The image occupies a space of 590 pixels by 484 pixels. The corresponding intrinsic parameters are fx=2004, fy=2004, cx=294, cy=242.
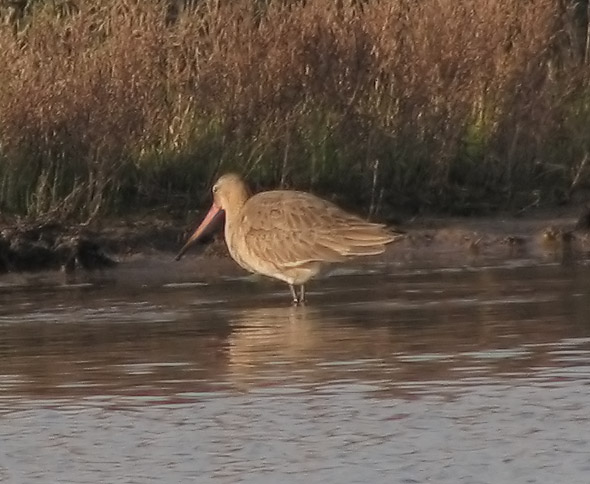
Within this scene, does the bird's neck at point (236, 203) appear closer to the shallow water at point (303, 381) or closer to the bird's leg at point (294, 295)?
the shallow water at point (303, 381)

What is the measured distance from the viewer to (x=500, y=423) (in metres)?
8.09

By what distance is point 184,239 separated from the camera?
14125 mm

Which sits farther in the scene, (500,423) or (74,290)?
(74,290)

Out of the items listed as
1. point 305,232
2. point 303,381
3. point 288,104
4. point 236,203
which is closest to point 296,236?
point 305,232

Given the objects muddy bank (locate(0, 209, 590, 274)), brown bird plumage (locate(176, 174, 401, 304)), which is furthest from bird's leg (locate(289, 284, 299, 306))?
muddy bank (locate(0, 209, 590, 274))

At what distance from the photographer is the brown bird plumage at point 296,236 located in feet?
39.8

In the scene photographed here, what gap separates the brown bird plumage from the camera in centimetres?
1214

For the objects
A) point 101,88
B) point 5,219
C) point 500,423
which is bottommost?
point 500,423

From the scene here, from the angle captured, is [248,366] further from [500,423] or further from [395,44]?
[395,44]

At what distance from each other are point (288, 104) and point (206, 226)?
1.69 m

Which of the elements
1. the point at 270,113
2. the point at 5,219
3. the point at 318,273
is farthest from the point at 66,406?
the point at 270,113

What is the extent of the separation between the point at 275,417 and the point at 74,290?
4.60 m

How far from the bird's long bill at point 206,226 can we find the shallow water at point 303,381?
2.34 ft

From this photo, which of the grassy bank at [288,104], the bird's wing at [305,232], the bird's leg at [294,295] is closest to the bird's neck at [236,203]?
the bird's wing at [305,232]
